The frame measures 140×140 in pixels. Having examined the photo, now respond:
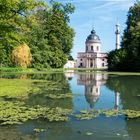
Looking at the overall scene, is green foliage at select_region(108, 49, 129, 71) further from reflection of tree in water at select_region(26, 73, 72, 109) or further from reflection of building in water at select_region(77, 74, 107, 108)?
reflection of tree in water at select_region(26, 73, 72, 109)

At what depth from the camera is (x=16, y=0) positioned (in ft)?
86.3

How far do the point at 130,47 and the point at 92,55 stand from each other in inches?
4042

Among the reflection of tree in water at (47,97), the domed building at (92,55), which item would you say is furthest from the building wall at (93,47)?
the reflection of tree in water at (47,97)

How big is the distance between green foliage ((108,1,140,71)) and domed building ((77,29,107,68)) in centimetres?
8648

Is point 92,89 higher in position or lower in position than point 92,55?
→ lower

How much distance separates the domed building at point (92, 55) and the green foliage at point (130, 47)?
8648 cm

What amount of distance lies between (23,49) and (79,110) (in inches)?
1652

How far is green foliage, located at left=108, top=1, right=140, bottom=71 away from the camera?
223 ft

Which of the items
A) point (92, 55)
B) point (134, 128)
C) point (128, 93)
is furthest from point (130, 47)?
point (92, 55)

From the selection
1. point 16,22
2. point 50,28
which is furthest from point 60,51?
point 16,22

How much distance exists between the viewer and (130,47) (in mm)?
70750

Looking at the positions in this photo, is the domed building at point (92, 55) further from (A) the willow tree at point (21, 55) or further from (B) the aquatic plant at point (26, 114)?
(B) the aquatic plant at point (26, 114)

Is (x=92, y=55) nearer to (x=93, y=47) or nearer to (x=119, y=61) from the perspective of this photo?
(x=93, y=47)

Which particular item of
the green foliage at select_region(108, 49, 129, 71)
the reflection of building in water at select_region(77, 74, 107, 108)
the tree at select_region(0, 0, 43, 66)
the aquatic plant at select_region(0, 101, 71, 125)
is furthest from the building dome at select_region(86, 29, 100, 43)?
the aquatic plant at select_region(0, 101, 71, 125)
